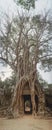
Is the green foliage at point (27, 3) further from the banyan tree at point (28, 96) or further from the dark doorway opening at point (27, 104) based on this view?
the dark doorway opening at point (27, 104)

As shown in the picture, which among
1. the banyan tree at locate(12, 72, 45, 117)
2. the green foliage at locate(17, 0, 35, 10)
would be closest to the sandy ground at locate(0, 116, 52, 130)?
the banyan tree at locate(12, 72, 45, 117)

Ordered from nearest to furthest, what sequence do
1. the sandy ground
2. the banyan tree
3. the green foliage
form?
1. the green foliage
2. the sandy ground
3. the banyan tree

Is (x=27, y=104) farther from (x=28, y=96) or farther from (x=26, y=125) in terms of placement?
(x=26, y=125)

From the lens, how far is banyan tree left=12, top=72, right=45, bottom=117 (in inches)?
184

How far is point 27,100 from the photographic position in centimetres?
495

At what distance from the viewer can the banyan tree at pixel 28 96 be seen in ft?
15.4

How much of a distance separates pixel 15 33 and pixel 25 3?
2.56 meters

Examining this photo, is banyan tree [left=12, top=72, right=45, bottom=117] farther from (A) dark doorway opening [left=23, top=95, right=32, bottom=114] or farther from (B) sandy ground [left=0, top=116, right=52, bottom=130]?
(B) sandy ground [left=0, top=116, right=52, bottom=130]

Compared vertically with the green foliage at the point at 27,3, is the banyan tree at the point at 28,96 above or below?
below

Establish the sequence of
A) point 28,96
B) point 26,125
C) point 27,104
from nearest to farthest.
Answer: point 26,125
point 28,96
point 27,104

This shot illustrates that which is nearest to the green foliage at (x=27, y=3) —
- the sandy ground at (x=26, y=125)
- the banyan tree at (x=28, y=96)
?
the sandy ground at (x=26, y=125)

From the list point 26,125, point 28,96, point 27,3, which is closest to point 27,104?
point 28,96

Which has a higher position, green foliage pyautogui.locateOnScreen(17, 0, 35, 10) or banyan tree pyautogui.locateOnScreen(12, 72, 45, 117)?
green foliage pyautogui.locateOnScreen(17, 0, 35, 10)

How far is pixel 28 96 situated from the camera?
494cm
